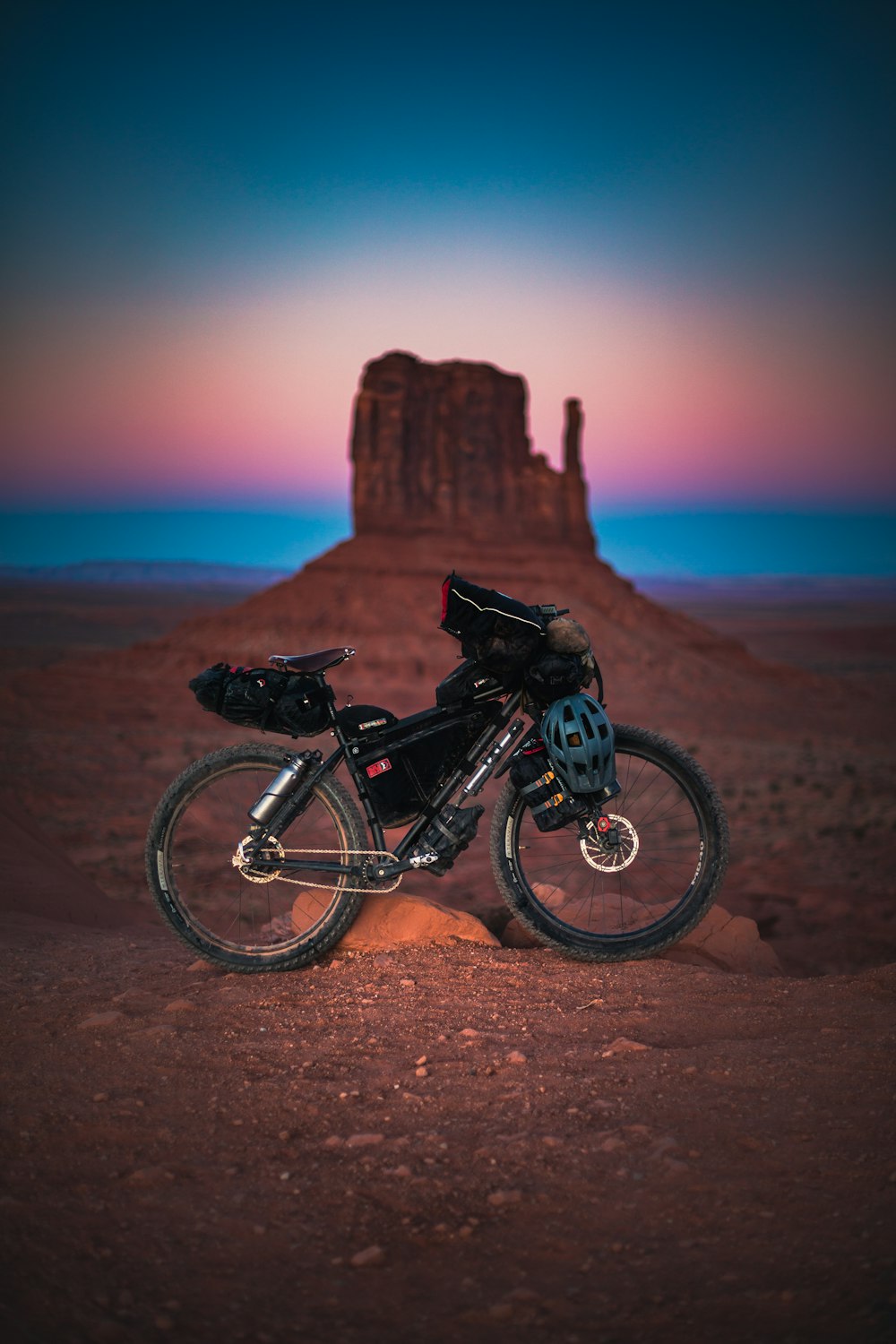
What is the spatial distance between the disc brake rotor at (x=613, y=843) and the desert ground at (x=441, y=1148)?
55cm

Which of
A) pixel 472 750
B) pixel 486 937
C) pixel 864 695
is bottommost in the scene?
pixel 864 695

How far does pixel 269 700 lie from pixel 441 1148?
8.01ft

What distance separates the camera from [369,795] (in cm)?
488

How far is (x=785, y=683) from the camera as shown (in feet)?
176

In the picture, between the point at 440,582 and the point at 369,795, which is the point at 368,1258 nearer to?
the point at 369,795

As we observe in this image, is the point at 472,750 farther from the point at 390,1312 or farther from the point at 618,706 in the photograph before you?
the point at 618,706

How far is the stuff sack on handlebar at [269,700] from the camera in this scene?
190 inches

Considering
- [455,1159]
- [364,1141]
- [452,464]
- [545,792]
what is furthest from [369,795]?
[452,464]

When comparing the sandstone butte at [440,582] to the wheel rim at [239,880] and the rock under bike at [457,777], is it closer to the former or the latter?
the wheel rim at [239,880]

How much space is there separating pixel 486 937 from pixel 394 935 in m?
0.58

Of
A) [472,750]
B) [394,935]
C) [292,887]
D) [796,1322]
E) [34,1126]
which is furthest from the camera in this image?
[292,887]

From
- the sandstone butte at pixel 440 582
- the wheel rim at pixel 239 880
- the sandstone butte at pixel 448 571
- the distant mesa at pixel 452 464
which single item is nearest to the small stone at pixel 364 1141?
the wheel rim at pixel 239 880

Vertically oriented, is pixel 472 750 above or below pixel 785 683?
above

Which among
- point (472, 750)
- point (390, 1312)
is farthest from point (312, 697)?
point (390, 1312)
